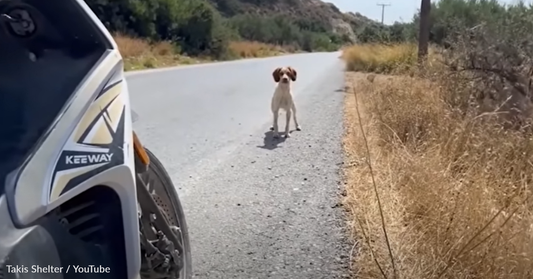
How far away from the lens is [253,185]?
5863mm

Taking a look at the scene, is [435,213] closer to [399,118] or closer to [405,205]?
[405,205]

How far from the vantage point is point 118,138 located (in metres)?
1.96

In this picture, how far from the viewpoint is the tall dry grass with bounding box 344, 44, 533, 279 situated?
3506mm

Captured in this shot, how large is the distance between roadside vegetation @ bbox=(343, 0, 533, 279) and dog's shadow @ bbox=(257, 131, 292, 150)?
898 millimetres

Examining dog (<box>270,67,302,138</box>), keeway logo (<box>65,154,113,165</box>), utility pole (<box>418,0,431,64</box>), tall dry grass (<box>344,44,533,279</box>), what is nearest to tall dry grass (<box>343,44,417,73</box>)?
utility pole (<box>418,0,431,64</box>)

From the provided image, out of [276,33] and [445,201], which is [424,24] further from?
[276,33]

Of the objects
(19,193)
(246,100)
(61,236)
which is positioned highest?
(19,193)

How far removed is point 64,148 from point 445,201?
2893 millimetres

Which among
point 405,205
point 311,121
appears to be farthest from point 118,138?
point 311,121

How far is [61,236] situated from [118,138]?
0.32m

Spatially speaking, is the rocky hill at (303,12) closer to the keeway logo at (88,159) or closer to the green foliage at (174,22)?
the green foliage at (174,22)

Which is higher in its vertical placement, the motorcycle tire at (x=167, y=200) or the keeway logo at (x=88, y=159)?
the keeway logo at (x=88, y=159)

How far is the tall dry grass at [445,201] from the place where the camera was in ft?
11.5

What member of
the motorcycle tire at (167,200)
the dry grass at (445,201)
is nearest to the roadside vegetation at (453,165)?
the dry grass at (445,201)
